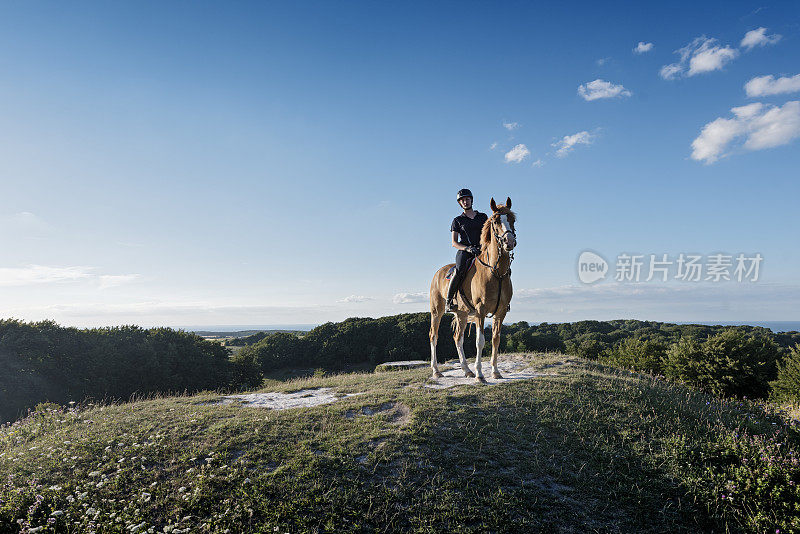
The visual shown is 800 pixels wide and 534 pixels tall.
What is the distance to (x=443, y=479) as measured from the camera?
5625mm

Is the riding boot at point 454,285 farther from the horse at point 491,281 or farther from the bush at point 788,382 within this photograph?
the bush at point 788,382

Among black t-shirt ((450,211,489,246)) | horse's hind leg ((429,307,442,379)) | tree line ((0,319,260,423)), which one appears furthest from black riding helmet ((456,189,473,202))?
tree line ((0,319,260,423))

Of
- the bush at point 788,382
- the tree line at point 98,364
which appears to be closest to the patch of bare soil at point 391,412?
the tree line at point 98,364

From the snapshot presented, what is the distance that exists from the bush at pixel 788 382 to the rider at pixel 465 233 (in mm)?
22141

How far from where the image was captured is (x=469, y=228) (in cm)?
1126

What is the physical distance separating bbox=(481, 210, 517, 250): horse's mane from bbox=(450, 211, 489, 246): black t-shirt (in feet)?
2.23

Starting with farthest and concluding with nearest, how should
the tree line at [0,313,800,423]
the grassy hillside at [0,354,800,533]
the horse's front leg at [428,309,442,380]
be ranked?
1. the tree line at [0,313,800,423]
2. the horse's front leg at [428,309,442,380]
3. the grassy hillside at [0,354,800,533]

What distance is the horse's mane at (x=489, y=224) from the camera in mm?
9391

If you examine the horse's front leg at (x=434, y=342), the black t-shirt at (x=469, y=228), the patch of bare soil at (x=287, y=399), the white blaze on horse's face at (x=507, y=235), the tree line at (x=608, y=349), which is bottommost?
the tree line at (x=608, y=349)

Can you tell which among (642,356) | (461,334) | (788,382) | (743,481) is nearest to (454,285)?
(461,334)

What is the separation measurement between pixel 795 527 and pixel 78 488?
10.8 metres

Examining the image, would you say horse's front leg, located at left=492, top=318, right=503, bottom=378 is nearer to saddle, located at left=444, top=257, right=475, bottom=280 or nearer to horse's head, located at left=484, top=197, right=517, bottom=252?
saddle, located at left=444, top=257, right=475, bottom=280

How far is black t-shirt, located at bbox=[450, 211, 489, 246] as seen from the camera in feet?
36.9

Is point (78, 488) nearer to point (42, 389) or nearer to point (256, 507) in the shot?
point (256, 507)
